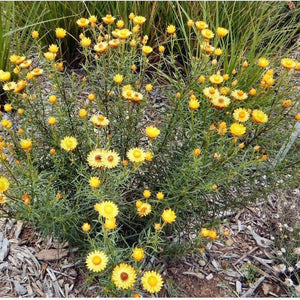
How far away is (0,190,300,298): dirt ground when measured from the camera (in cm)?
190

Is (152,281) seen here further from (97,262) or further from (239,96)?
(239,96)

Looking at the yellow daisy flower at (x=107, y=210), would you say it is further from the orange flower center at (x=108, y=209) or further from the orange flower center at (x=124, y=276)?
the orange flower center at (x=124, y=276)

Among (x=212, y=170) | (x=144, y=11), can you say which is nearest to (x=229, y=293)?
(x=212, y=170)

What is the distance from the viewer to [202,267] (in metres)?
2.07

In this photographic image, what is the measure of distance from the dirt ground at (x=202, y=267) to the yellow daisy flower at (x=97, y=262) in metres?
0.46

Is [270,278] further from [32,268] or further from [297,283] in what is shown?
[32,268]

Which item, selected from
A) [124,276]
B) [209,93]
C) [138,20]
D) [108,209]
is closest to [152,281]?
[124,276]

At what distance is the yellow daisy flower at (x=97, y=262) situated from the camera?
4.44ft

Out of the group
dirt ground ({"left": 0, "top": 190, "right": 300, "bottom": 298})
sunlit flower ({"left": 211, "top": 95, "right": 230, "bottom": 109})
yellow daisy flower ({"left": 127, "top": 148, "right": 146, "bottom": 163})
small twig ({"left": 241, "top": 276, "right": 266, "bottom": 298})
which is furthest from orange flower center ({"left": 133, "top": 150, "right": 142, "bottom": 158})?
small twig ({"left": 241, "top": 276, "right": 266, "bottom": 298})

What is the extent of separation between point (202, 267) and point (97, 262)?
91cm

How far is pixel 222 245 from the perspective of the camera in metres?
2.22

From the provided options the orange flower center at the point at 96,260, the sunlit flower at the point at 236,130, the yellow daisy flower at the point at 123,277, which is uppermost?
the sunlit flower at the point at 236,130

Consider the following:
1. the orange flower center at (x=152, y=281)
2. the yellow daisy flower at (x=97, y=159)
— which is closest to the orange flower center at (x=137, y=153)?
the yellow daisy flower at (x=97, y=159)

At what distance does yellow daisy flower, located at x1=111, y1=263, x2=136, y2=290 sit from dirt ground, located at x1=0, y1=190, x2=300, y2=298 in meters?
0.47
